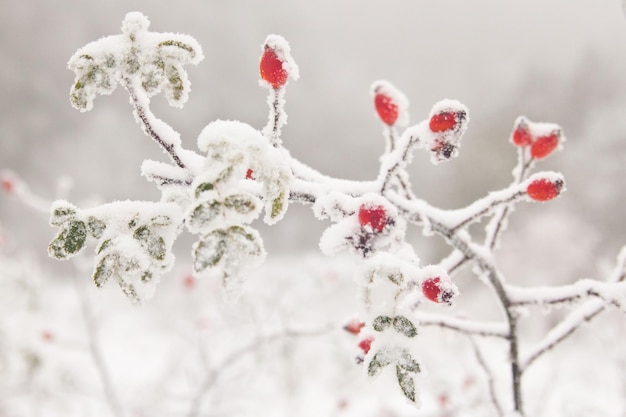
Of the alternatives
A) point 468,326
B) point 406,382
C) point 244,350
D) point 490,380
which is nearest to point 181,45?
point 406,382

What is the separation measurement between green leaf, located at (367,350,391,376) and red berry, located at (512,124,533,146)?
71cm

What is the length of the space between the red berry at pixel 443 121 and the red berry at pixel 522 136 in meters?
0.45

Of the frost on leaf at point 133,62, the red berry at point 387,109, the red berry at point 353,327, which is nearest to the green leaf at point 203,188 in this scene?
the frost on leaf at point 133,62

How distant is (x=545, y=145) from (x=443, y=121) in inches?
19.5

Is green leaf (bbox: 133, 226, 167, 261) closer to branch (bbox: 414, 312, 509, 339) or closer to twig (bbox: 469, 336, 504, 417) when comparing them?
branch (bbox: 414, 312, 509, 339)

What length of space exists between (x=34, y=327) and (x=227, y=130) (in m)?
7.66

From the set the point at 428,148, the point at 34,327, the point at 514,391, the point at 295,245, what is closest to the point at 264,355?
the point at 34,327

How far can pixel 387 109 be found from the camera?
1169 millimetres

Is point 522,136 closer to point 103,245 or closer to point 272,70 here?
point 272,70

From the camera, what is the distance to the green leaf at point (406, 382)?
707 millimetres

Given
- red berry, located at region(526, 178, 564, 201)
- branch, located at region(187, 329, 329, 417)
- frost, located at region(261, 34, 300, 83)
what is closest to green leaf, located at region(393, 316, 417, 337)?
red berry, located at region(526, 178, 564, 201)

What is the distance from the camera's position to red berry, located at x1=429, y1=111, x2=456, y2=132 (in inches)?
31.4

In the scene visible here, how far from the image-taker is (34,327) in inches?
274

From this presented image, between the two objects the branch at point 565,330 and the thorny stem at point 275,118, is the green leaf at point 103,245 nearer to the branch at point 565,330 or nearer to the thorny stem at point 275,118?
the thorny stem at point 275,118
